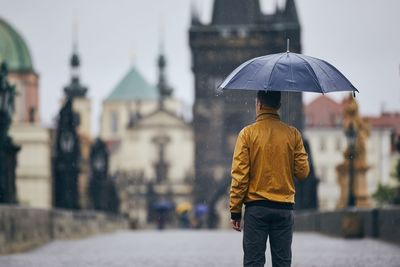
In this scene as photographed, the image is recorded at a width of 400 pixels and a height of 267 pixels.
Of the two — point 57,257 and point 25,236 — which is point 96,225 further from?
point 57,257

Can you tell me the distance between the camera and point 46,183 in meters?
104

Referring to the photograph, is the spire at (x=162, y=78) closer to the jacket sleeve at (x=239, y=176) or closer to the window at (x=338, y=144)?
the window at (x=338, y=144)

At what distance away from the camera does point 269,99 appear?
8984 mm

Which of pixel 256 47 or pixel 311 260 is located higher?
pixel 256 47

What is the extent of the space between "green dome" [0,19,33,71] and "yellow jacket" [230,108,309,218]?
95.1 m

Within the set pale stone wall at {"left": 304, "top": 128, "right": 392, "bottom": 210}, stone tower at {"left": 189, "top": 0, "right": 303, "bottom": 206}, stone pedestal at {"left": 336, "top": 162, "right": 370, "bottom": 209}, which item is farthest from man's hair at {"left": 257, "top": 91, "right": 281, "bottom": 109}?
pale stone wall at {"left": 304, "top": 128, "right": 392, "bottom": 210}

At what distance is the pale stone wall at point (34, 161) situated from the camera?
341 feet

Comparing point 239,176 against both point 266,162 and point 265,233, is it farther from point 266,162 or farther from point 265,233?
point 265,233

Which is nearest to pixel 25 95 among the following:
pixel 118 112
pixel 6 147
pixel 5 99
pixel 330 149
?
pixel 330 149

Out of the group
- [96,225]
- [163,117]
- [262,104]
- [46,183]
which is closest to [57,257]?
[262,104]

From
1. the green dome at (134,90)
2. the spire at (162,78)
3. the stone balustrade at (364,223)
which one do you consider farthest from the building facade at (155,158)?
the stone balustrade at (364,223)

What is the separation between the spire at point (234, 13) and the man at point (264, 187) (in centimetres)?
10843

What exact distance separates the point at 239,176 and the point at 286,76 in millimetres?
953

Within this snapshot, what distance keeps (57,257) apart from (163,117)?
130621 millimetres
